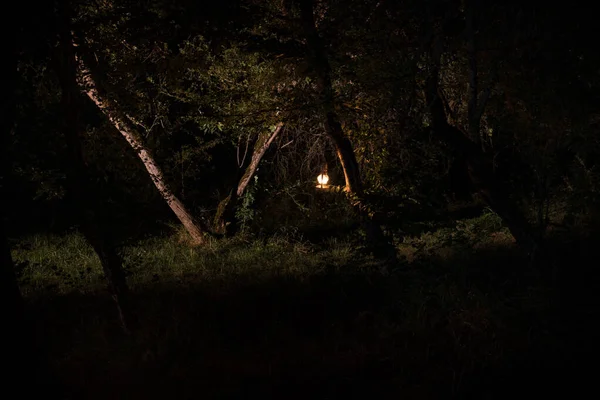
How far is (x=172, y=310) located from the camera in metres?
7.54

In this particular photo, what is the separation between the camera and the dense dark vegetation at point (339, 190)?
5.18 metres

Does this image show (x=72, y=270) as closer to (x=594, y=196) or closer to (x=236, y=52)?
(x=236, y=52)

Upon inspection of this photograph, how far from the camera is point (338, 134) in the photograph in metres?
8.85

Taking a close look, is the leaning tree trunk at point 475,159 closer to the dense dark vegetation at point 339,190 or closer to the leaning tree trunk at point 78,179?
the dense dark vegetation at point 339,190

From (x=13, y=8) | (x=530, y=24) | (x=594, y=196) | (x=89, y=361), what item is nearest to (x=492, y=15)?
(x=530, y=24)

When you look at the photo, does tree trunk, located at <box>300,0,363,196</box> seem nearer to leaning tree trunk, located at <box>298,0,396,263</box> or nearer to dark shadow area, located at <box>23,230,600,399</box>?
leaning tree trunk, located at <box>298,0,396,263</box>

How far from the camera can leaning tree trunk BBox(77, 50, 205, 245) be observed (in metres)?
7.33

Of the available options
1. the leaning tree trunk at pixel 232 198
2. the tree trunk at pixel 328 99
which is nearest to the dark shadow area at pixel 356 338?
the tree trunk at pixel 328 99

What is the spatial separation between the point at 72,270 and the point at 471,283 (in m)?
7.69

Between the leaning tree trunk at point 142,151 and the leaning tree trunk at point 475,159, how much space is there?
397 cm

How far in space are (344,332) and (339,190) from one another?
9.65ft

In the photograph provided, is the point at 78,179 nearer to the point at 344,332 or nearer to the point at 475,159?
the point at 344,332

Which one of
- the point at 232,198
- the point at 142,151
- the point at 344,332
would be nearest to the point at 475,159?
the point at 344,332

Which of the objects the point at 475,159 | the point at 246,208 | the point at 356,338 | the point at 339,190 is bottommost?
the point at 356,338
